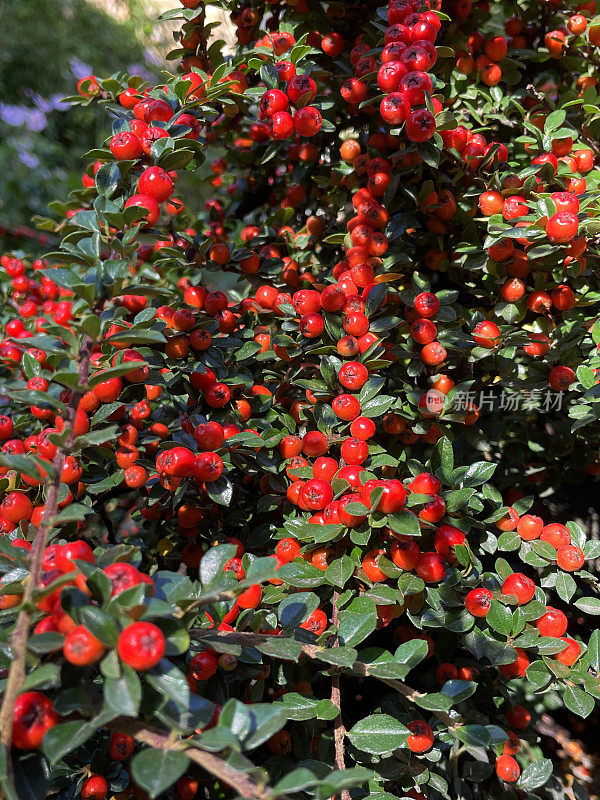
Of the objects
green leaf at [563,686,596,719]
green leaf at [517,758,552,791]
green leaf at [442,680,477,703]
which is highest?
green leaf at [442,680,477,703]

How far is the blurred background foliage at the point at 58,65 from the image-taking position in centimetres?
652

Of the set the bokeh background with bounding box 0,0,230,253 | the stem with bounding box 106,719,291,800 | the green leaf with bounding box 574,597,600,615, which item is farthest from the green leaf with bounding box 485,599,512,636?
the bokeh background with bounding box 0,0,230,253

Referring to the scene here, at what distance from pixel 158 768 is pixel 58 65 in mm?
9452

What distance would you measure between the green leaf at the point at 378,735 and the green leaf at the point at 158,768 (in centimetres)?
36

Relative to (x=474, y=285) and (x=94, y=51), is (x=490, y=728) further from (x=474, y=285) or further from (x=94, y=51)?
(x=94, y=51)

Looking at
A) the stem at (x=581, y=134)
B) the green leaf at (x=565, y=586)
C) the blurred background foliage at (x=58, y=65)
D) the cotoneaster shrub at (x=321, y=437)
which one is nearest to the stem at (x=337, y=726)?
the cotoneaster shrub at (x=321, y=437)

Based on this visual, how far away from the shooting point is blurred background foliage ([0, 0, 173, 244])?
652 cm

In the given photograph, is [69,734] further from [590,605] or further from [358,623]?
[590,605]

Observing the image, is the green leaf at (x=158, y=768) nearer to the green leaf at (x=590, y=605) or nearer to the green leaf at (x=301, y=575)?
the green leaf at (x=301, y=575)

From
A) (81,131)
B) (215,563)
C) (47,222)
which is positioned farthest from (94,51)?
(215,563)

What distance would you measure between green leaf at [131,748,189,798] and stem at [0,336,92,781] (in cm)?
12

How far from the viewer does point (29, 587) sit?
66cm

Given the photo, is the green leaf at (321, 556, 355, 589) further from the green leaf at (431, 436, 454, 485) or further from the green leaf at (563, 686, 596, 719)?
the green leaf at (563, 686, 596, 719)

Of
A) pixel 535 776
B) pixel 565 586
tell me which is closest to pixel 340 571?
pixel 565 586
